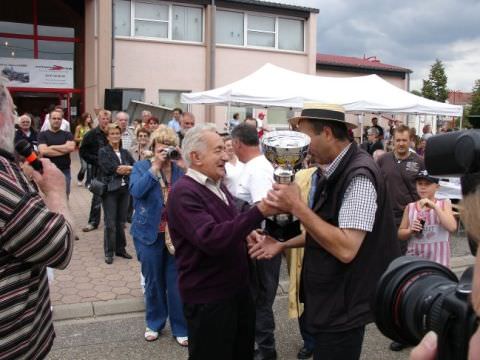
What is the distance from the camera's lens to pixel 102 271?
19.4 feet

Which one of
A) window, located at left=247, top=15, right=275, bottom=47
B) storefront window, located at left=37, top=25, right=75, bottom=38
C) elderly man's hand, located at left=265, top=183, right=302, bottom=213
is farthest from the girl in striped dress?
storefront window, located at left=37, top=25, right=75, bottom=38

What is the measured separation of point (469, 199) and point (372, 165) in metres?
1.27

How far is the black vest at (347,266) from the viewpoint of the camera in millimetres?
2230

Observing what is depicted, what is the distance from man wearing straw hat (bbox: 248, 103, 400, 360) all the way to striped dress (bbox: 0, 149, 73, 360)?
91 centimetres

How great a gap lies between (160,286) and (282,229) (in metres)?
1.99

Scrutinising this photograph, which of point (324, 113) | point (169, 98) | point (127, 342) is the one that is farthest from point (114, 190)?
point (169, 98)

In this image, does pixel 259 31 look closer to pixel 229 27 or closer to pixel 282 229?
pixel 229 27

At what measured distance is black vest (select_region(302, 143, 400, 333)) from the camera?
2230 mm

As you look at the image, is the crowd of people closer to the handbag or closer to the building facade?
the handbag

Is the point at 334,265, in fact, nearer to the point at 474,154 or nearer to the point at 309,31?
the point at 474,154

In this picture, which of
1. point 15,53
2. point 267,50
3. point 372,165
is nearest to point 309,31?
point 267,50

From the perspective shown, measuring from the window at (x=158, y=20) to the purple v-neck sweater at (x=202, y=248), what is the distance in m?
16.6

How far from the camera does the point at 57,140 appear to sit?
24.5ft

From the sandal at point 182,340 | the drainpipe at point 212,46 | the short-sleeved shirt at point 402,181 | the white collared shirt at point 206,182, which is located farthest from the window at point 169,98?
the white collared shirt at point 206,182
